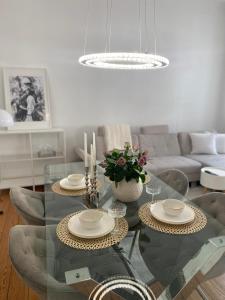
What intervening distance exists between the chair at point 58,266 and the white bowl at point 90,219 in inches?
6.0

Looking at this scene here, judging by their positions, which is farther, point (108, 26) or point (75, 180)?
point (108, 26)

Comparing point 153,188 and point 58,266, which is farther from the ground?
point 153,188

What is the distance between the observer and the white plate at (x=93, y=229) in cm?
126

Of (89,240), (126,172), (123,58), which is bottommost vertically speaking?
(89,240)

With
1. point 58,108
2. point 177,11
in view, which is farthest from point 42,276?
point 177,11

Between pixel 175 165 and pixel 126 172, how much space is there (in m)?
2.18

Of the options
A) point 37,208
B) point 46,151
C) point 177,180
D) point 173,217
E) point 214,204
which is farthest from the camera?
point 46,151

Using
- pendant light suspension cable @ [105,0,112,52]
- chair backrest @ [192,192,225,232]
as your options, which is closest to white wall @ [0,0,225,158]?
pendant light suspension cable @ [105,0,112,52]

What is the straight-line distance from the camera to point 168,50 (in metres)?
4.21

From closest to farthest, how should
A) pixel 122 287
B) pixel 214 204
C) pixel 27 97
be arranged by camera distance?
pixel 122 287, pixel 214 204, pixel 27 97

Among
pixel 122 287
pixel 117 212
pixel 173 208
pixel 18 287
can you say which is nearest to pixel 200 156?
pixel 173 208

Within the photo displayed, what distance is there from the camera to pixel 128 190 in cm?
168

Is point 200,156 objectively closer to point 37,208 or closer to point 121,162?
point 121,162

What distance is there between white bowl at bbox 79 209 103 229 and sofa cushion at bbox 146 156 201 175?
7.20 feet
